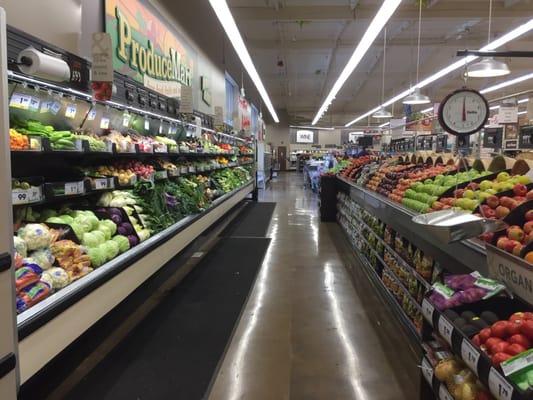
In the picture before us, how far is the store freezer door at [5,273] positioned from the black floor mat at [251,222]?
5.85 m

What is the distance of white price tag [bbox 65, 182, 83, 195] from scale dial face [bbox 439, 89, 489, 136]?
8.31 ft

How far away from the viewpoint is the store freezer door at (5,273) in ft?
5.11

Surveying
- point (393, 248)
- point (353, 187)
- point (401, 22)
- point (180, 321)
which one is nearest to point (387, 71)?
point (401, 22)

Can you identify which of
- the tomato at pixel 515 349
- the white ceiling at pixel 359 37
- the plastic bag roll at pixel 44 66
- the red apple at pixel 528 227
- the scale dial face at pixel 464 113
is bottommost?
the tomato at pixel 515 349

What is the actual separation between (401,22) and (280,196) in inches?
275

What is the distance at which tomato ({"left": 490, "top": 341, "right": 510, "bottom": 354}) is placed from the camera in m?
1.44

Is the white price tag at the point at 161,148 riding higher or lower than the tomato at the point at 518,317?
higher

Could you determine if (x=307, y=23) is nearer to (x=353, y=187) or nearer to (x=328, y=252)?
(x=353, y=187)

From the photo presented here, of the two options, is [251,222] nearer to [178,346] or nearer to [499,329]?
[178,346]

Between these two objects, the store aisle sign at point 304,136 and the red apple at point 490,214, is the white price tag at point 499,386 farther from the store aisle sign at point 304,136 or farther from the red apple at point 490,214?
the store aisle sign at point 304,136

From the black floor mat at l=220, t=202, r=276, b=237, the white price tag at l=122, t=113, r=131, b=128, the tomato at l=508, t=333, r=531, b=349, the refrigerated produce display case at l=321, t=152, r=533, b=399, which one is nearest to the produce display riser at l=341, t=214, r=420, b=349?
the refrigerated produce display case at l=321, t=152, r=533, b=399

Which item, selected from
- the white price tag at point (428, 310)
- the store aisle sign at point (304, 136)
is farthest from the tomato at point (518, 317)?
the store aisle sign at point (304, 136)

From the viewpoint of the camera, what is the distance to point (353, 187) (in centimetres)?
665

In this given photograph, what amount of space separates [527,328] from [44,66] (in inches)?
110
